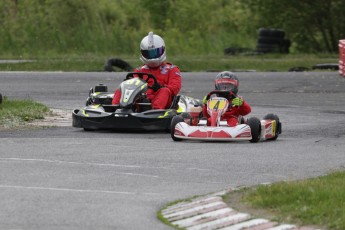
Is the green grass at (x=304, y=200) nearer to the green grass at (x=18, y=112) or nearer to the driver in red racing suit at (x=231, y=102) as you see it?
the driver in red racing suit at (x=231, y=102)

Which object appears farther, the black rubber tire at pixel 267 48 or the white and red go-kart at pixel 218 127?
the black rubber tire at pixel 267 48

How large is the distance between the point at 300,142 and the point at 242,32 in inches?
1238

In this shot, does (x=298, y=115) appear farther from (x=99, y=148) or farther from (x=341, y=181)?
(x=341, y=181)

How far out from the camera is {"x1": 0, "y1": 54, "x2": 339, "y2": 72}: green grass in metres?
32.1

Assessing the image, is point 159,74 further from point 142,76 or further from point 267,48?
point 267,48

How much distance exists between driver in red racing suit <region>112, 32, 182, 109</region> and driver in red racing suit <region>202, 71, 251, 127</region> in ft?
4.37

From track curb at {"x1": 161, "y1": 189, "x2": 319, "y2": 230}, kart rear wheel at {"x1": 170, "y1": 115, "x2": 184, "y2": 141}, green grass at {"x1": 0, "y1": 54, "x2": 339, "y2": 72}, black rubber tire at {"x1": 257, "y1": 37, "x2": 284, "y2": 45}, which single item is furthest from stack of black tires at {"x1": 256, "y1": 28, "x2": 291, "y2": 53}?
track curb at {"x1": 161, "y1": 189, "x2": 319, "y2": 230}

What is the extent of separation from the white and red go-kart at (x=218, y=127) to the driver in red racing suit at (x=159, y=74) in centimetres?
143

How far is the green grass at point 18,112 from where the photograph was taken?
646 inches

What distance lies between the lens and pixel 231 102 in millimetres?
14867

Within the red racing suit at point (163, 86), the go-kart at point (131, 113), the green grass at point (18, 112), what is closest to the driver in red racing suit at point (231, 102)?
the go-kart at point (131, 113)

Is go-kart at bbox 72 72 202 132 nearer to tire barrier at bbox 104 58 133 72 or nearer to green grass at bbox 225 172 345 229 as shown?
green grass at bbox 225 172 345 229

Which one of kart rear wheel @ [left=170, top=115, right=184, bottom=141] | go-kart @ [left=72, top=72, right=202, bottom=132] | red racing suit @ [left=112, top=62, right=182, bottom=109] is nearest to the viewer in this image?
kart rear wheel @ [left=170, top=115, right=184, bottom=141]

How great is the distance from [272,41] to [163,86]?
73.3ft
